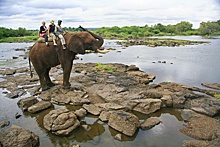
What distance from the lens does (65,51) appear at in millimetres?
11195

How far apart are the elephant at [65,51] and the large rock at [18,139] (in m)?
5.13

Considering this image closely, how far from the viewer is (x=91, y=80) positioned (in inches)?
577

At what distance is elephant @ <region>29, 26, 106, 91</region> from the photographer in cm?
1098

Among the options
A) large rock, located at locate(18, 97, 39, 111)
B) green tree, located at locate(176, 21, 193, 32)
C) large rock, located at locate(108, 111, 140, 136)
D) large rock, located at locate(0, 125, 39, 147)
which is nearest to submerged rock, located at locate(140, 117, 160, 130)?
large rock, located at locate(108, 111, 140, 136)

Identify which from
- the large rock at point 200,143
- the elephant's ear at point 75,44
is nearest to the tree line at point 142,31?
the elephant's ear at point 75,44

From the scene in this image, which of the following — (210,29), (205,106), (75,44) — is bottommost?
(205,106)

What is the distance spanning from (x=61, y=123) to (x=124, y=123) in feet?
7.66

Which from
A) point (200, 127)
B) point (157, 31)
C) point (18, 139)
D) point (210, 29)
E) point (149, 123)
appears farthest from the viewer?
point (157, 31)

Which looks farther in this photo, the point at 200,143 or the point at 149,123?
the point at 149,123

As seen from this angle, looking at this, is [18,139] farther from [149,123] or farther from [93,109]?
[149,123]

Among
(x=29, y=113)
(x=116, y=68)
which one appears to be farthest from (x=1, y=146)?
(x=116, y=68)

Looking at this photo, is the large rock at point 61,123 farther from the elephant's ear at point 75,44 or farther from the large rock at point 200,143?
the large rock at point 200,143

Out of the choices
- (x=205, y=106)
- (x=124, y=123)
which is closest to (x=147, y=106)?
(x=124, y=123)

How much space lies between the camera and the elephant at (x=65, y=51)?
432 inches
